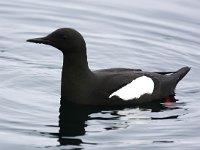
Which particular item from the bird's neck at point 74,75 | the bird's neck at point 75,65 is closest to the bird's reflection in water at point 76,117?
the bird's neck at point 74,75

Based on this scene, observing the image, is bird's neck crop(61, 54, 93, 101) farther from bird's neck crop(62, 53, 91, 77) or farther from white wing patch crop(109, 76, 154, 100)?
white wing patch crop(109, 76, 154, 100)

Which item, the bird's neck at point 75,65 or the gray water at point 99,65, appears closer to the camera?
the gray water at point 99,65

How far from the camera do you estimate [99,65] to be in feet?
47.1

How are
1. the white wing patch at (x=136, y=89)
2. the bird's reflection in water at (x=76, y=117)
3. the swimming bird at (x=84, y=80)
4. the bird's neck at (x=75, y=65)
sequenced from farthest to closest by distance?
the white wing patch at (x=136, y=89) < the bird's neck at (x=75, y=65) < the swimming bird at (x=84, y=80) < the bird's reflection in water at (x=76, y=117)

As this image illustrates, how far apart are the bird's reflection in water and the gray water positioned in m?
0.02

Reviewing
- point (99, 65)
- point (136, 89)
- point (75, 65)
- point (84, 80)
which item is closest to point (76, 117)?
point (84, 80)

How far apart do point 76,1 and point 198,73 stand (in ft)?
16.5

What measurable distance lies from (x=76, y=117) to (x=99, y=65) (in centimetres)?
253

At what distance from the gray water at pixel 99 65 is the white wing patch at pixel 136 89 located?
31cm

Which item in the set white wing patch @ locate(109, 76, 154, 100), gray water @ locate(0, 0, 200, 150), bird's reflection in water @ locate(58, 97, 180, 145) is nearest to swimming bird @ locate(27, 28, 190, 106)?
white wing patch @ locate(109, 76, 154, 100)

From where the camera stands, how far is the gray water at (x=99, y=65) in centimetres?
1096

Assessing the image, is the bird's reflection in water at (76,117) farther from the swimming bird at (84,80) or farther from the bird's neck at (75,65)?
the bird's neck at (75,65)

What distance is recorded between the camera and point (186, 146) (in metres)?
10.8

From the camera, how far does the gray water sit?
36.0 ft
